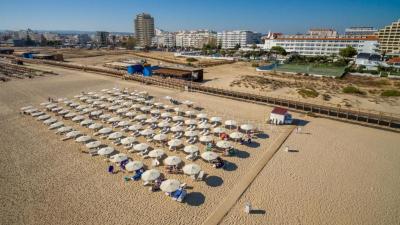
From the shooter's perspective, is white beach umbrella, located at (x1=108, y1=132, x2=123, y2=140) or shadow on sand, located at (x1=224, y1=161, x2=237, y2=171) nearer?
shadow on sand, located at (x1=224, y1=161, x2=237, y2=171)

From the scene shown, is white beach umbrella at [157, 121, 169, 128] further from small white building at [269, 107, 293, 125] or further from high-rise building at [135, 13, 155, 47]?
high-rise building at [135, 13, 155, 47]

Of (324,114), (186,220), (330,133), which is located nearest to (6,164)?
(186,220)

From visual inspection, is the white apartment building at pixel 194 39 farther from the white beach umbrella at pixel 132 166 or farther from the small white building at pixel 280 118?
the white beach umbrella at pixel 132 166

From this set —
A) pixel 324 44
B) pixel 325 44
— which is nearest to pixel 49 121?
pixel 324 44

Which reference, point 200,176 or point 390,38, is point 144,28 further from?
point 200,176

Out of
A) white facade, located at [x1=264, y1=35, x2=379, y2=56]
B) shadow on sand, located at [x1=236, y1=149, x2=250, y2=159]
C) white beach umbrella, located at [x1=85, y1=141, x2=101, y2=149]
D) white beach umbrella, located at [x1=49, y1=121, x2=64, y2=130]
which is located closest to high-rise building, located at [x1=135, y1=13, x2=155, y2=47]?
white facade, located at [x1=264, y1=35, x2=379, y2=56]

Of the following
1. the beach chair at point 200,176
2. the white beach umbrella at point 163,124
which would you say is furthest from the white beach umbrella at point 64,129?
the beach chair at point 200,176
